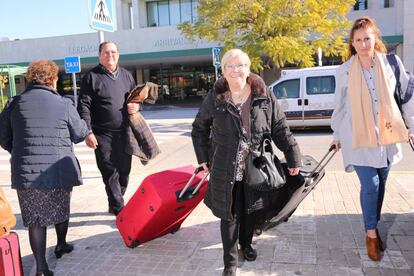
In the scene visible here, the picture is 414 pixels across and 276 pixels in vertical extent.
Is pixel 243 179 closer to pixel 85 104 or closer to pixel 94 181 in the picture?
pixel 85 104

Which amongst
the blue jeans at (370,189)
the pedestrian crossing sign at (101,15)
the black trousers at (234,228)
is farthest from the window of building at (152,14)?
the black trousers at (234,228)

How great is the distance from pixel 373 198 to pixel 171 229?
1.92 m

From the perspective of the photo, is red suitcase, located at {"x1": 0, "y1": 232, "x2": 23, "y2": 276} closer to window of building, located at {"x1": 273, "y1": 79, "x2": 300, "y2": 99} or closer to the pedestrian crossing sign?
the pedestrian crossing sign

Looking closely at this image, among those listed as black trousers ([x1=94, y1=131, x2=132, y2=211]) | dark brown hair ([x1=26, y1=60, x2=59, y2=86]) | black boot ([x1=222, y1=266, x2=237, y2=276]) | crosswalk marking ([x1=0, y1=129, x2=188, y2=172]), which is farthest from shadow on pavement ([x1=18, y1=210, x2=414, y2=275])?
crosswalk marking ([x1=0, y1=129, x2=188, y2=172])

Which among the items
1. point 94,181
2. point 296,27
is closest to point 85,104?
point 94,181

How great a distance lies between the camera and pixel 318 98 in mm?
11844

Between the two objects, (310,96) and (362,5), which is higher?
(362,5)

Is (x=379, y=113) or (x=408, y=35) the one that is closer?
(x=379, y=113)

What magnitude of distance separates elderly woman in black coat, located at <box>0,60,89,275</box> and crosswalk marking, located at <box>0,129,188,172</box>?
4.80m

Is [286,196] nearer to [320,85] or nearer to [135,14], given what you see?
[320,85]

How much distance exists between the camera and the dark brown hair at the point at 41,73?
3611 millimetres

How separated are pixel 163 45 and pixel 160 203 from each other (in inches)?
989

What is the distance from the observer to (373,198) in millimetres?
3596

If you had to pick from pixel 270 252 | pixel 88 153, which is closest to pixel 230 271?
pixel 270 252
